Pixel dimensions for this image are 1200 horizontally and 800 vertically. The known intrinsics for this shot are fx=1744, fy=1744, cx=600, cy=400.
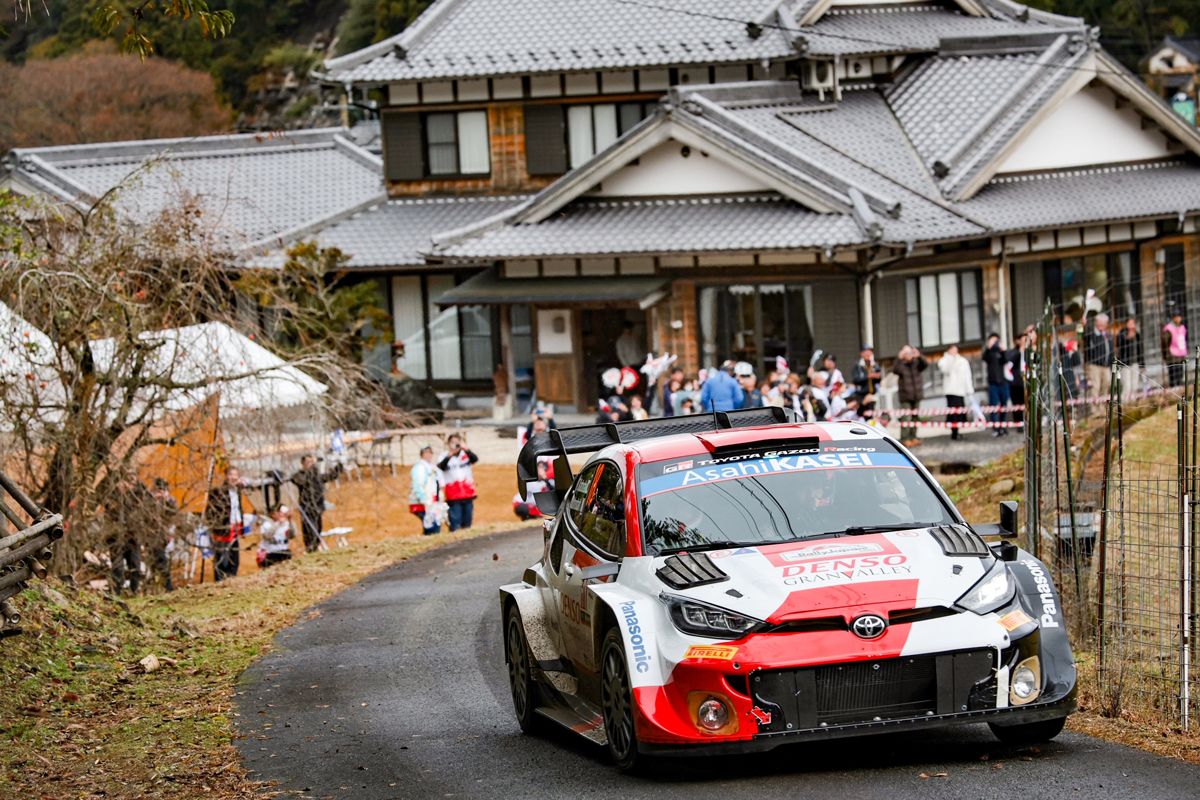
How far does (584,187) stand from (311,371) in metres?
16.5

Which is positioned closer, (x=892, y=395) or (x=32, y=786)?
(x=32, y=786)

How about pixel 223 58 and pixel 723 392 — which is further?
pixel 223 58

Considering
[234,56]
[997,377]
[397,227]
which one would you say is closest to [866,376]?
[997,377]

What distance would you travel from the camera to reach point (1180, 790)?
26.0 feet

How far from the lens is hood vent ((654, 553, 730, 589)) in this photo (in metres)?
8.66

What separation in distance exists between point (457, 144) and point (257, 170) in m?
8.16

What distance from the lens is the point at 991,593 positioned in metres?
8.64

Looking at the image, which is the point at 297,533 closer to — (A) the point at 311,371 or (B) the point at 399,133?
(A) the point at 311,371

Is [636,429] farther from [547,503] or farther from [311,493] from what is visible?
[311,493]

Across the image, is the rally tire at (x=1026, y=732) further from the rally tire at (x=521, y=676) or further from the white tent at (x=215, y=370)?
the white tent at (x=215, y=370)

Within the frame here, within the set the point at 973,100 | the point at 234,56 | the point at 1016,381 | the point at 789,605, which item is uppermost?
the point at 234,56

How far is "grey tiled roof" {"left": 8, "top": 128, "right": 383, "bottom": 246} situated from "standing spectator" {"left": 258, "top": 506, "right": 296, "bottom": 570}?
2009 cm

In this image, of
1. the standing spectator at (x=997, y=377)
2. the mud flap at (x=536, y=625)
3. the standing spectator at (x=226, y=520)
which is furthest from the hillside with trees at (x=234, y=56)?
the mud flap at (x=536, y=625)

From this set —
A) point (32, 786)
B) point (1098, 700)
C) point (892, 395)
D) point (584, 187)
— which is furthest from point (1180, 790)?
point (584, 187)
